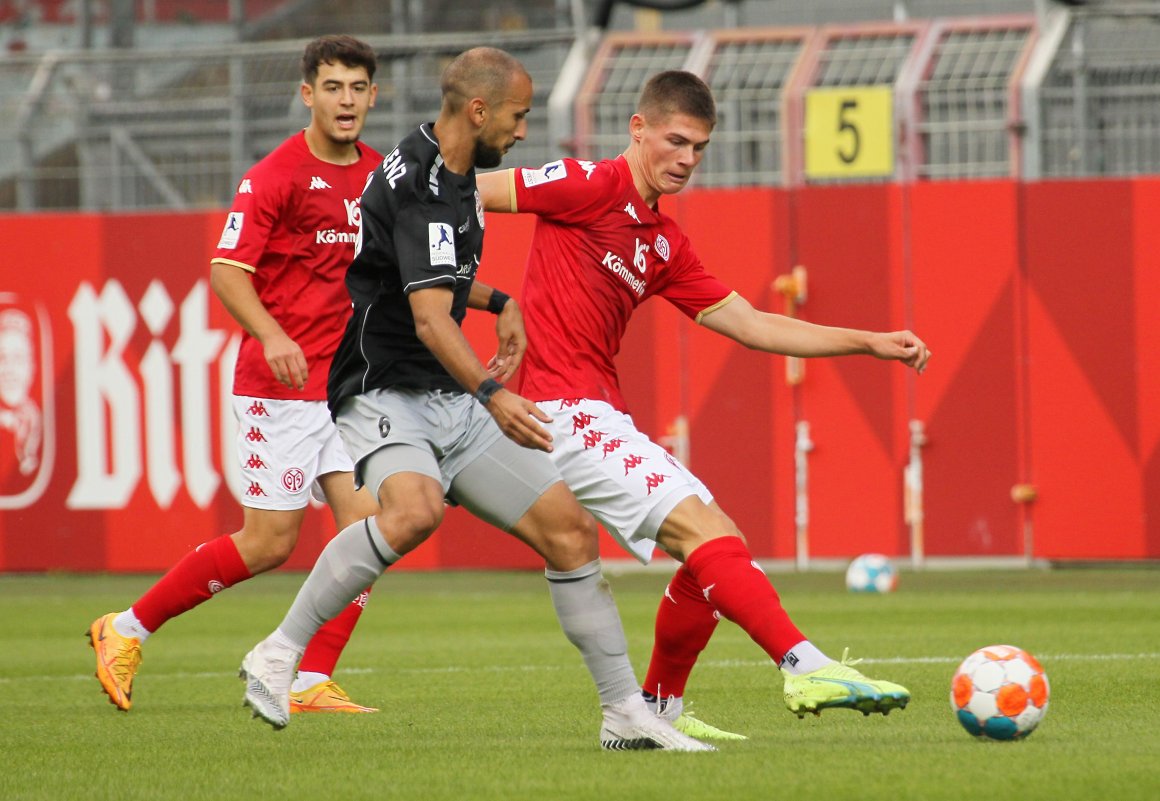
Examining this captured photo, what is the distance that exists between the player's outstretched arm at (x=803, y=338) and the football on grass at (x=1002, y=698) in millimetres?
968

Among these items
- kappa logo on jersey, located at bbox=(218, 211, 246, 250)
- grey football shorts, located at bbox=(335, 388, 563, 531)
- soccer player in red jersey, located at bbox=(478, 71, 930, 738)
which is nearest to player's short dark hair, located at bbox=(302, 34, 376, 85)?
kappa logo on jersey, located at bbox=(218, 211, 246, 250)

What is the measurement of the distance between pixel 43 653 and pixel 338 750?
15.0ft

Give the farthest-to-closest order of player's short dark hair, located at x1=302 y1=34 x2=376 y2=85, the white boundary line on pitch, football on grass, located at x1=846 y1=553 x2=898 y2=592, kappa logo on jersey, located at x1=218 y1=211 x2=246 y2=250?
football on grass, located at x1=846 y1=553 x2=898 y2=592
the white boundary line on pitch
player's short dark hair, located at x1=302 y1=34 x2=376 y2=85
kappa logo on jersey, located at x1=218 y1=211 x2=246 y2=250

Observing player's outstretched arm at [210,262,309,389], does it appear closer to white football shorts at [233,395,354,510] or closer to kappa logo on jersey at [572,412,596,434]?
white football shorts at [233,395,354,510]

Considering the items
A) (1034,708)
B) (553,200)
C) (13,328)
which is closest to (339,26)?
(13,328)

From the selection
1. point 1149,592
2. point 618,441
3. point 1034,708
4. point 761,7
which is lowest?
point 1149,592

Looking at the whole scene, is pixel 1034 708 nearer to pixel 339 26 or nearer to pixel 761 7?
pixel 761 7

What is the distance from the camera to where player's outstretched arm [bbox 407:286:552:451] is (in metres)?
5.30

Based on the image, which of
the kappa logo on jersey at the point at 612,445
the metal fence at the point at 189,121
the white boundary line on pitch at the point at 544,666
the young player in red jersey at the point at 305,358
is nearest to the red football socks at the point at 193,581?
the young player in red jersey at the point at 305,358

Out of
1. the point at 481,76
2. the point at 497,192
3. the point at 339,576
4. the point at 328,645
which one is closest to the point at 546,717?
the point at 328,645

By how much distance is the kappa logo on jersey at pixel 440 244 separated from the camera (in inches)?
216

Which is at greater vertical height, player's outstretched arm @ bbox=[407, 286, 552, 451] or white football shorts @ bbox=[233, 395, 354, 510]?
player's outstretched arm @ bbox=[407, 286, 552, 451]

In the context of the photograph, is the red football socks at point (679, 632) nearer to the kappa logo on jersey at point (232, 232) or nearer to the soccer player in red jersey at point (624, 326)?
the soccer player in red jersey at point (624, 326)

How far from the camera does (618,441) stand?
584 centimetres
